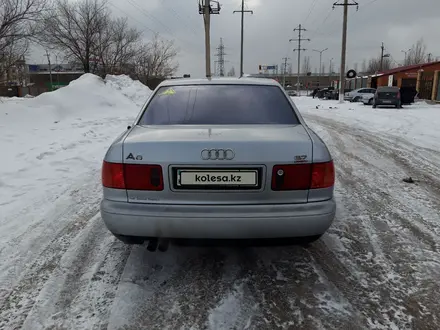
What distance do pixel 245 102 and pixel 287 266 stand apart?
1.51 meters

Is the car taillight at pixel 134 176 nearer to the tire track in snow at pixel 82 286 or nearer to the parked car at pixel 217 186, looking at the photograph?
the parked car at pixel 217 186

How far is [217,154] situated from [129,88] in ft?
70.9

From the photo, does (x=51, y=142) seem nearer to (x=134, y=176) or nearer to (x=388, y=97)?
(x=134, y=176)

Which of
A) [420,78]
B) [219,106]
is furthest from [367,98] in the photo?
[219,106]

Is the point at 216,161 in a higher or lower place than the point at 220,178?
higher

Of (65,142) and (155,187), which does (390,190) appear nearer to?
(155,187)

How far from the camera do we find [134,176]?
259 cm

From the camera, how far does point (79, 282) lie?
8.99ft

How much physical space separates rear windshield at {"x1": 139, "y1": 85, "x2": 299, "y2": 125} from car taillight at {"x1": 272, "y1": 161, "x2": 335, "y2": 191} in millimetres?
695

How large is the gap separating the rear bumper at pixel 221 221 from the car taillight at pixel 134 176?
14 centimetres

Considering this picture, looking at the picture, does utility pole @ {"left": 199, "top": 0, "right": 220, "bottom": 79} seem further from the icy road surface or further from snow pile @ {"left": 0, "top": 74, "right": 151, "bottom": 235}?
the icy road surface

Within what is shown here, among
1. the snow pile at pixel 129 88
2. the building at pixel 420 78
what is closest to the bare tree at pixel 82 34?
the snow pile at pixel 129 88

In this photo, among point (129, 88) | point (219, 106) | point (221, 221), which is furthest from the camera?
point (129, 88)

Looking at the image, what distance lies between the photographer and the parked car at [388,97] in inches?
861
